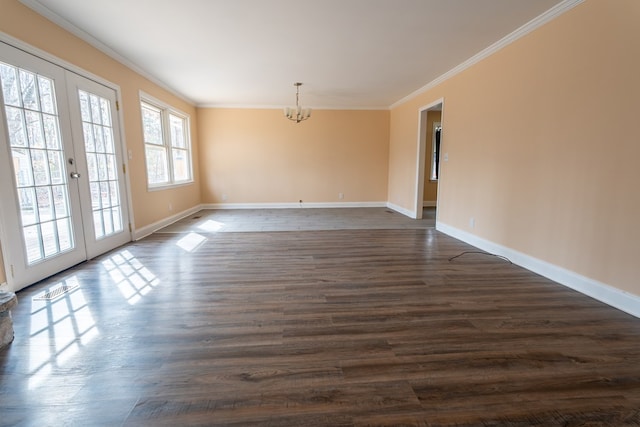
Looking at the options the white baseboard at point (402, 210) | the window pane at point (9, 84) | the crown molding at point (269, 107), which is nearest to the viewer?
the window pane at point (9, 84)

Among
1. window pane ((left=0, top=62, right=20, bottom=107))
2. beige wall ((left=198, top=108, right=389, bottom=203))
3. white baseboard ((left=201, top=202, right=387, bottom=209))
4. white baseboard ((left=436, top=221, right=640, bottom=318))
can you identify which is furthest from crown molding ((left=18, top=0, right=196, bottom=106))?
white baseboard ((left=436, top=221, right=640, bottom=318))

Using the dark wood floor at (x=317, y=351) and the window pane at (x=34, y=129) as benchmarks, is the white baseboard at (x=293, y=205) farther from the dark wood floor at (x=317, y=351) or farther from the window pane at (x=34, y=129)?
the window pane at (x=34, y=129)

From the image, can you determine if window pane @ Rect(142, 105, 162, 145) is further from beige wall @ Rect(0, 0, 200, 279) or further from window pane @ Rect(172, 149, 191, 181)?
window pane @ Rect(172, 149, 191, 181)

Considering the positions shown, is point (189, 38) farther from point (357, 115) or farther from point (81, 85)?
point (357, 115)

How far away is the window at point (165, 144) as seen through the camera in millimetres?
5145

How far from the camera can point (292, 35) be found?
11.1 ft

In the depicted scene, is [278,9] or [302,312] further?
[278,9]

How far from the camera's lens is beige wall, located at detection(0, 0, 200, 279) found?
263cm

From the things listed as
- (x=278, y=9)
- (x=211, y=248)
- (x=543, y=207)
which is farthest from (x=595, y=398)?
(x=211, y=248)

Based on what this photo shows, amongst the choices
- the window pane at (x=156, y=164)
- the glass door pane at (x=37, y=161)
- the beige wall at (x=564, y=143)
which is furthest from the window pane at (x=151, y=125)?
the beige wall at (x=564, y=143)

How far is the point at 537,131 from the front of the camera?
3.07 meters

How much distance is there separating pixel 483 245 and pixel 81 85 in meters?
5.34

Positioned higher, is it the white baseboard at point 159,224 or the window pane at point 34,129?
the window pane at point 34,129

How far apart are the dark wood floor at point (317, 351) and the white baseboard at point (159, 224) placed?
4.60 ft
